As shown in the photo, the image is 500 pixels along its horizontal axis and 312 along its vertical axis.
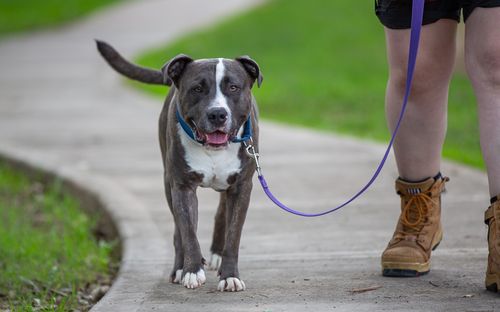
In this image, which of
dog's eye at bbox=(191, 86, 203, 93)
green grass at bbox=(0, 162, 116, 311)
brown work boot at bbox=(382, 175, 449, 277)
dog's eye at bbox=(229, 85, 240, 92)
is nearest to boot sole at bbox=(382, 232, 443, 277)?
brown work boot at bbox=(382, 175, 449, 277)

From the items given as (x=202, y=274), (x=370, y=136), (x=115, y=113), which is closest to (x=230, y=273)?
(x=202, y=274)

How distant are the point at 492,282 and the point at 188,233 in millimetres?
1500

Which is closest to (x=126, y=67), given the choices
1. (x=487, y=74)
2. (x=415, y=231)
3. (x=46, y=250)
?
(x=46, y=250)

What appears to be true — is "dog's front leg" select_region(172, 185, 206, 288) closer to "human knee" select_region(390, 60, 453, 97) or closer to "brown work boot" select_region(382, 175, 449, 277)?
"brown work boot" select_region(382, 175, 449, 277)

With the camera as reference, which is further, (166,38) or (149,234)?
(166,38)

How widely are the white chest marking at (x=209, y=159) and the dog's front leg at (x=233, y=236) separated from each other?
132mm

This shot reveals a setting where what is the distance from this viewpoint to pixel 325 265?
532 cm

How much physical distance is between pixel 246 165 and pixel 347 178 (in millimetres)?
2978

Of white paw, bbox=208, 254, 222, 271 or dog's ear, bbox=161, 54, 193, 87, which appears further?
white paw, bbox=208, 254, 222, 271

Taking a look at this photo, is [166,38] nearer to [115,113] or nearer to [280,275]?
[115,113]

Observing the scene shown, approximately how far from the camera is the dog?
4.73 metres

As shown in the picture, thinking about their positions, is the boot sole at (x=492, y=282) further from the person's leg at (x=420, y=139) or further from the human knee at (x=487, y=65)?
the human knee at (x=487, y=65)

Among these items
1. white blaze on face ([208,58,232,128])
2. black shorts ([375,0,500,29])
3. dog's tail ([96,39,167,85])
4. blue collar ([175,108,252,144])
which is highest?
black shorts ([375,0,500,29])

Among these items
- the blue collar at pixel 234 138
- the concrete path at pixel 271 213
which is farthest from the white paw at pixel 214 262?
the blue collar at pixel 234 138
